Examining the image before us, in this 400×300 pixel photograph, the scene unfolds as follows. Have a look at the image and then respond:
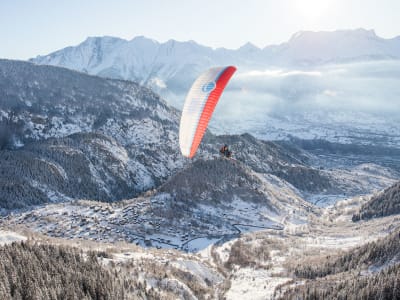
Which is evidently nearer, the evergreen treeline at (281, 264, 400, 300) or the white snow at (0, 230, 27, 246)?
the evergreen treeline at (281, 264, 400, 300)

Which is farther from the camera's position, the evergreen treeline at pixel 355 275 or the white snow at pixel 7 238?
the white snow at pixel 7 238

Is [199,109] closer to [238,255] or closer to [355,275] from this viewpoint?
[355,275]

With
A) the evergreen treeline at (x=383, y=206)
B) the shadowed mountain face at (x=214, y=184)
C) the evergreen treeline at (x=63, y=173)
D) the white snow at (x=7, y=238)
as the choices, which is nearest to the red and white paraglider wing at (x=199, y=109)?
the white snow at (x=7, y=238)

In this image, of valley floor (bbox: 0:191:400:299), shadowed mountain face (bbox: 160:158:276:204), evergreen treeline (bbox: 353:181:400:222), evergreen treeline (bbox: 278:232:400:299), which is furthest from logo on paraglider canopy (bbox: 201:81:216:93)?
evergreen treeline (bbox: 353:181:400:222)

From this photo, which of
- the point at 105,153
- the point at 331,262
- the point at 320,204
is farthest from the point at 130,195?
the point at 331,262

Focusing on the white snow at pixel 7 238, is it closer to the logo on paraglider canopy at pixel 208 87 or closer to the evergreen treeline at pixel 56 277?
the evergreen treeline at pixel 56 277

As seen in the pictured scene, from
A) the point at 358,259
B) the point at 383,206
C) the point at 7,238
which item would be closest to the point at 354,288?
the point at 358,259

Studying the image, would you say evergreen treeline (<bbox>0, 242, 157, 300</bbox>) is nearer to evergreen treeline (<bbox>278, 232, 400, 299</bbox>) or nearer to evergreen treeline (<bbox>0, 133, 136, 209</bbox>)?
evergreen treeline (<bbox>278, 232, 400, 299</bbox>)
